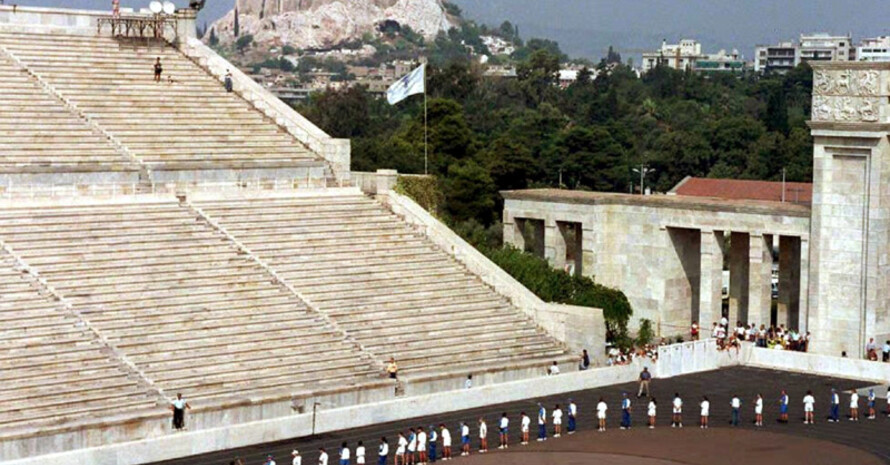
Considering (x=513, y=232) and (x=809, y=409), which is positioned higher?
(x=513, y=232)

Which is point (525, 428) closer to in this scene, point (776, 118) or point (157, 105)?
point (157, 105)

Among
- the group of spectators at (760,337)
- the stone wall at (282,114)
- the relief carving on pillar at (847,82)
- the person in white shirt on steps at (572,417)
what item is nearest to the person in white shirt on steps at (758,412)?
the person in white shirt on steps at (572,417)

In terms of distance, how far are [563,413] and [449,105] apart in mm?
46508

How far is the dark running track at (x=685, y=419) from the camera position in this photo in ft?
127

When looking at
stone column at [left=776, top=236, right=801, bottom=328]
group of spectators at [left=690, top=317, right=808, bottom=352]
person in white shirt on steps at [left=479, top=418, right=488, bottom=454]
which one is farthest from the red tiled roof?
person in white shirt on steps at [left=479, top=418, right=488, bottom=454]

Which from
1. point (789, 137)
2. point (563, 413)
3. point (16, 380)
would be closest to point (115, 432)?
point (16, 380)

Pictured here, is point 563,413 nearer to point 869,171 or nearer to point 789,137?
point 869,171

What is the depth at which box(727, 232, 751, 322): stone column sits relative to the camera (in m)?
58.0

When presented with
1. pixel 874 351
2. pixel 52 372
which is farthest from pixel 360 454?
pixel 874 351

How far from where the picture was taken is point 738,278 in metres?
58.8

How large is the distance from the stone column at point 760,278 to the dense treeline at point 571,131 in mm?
21867

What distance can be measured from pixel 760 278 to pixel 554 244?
28.0ft

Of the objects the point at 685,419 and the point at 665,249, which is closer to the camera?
the point at 685,419

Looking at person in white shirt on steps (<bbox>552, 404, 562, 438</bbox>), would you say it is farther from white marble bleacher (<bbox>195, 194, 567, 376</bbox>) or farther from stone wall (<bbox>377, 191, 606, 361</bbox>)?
stone wall (<bbox>377, 191, 606, 361</bbox>)
